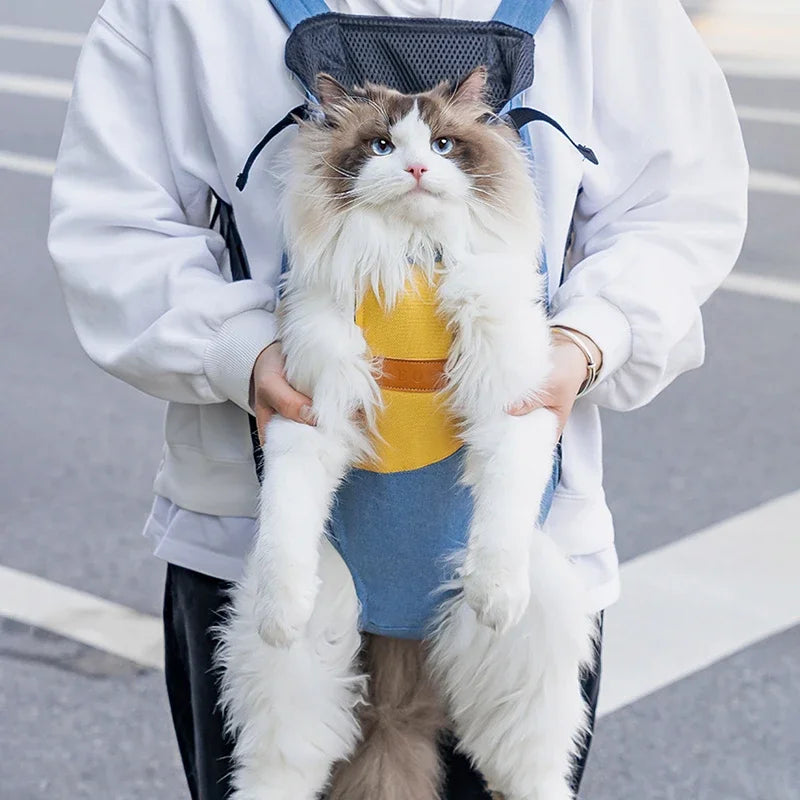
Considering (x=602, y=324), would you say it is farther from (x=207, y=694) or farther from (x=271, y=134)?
(x=207, y=694)

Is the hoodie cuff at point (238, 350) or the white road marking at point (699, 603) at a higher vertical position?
the hoodie cuff at point (238, 350)

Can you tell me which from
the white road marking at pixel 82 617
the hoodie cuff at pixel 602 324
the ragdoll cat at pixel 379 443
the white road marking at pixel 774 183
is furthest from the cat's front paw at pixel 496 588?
the white road marking at pixel 774 183

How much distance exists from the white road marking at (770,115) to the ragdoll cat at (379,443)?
733cm

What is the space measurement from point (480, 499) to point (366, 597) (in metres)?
0.23

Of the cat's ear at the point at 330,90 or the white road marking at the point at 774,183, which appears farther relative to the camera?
the white road marking at the point at 774,183

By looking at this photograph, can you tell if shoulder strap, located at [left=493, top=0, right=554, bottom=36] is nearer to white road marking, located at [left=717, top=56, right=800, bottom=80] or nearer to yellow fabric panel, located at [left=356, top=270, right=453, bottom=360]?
yellow fabric panel, located at [left=356, top=270, right=453, bottom=360]

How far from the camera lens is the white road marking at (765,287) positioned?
6211 mm

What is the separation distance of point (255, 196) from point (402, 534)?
503 mm

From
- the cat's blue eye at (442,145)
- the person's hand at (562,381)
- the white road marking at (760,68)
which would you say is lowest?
the white road marking at (760,68)

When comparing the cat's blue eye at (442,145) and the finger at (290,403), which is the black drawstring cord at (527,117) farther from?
the finger at (290,403)

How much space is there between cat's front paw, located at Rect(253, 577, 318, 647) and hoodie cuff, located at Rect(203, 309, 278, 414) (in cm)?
29

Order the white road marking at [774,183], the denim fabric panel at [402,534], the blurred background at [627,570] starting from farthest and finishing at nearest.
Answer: the white road marking at [774,183]
the blurred background at [627,570]
the denim fabric panel at [402,534]

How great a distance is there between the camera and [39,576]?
165 inches

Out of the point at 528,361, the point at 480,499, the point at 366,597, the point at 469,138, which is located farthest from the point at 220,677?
the point at 469,138
